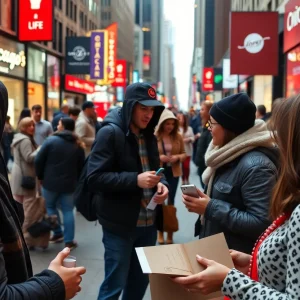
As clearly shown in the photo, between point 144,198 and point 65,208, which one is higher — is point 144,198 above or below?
above

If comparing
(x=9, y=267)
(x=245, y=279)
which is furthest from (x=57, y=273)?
(x=245, y=279)

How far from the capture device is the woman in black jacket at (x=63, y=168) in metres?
6.66

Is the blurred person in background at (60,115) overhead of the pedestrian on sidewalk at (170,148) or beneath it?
overhead

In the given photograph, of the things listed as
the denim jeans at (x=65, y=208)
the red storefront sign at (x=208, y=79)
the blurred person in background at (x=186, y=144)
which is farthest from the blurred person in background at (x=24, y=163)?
the red storefront sign at (x=208, y=79)

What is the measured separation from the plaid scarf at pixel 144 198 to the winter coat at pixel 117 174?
0.07 meters

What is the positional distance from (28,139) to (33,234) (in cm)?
152

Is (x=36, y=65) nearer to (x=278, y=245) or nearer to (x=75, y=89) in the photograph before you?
(x=75, y=89)

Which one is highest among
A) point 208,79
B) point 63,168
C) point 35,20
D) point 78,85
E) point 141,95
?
point 35,20

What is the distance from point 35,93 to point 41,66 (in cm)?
180

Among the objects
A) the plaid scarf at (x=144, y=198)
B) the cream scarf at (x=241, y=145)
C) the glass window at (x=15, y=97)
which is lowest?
the plaid scarf at (x=144, y=198)

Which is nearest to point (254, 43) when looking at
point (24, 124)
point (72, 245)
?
point (24, 124)

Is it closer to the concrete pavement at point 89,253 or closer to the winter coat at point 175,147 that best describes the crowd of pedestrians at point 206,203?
the concrete pavement at point 89,253

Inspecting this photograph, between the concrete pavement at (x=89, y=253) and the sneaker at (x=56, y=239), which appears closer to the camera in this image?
the concrete pavement at (x=89, y=253)

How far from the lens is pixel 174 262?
2.01 metres
